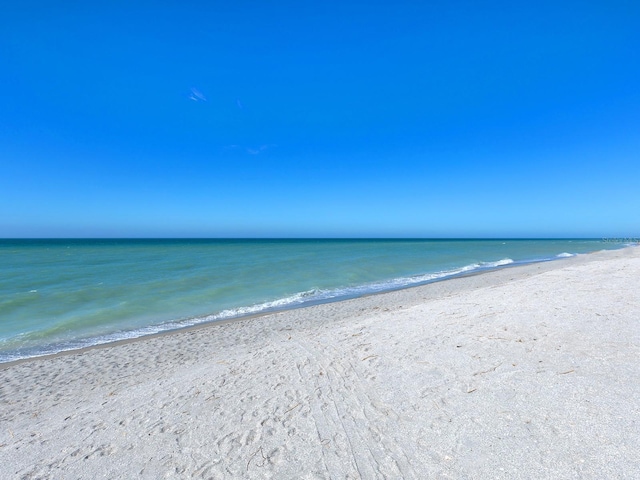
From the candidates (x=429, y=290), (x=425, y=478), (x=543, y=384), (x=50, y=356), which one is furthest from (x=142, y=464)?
(x=429, y=290)

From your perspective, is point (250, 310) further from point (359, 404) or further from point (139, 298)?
point (359, 404)

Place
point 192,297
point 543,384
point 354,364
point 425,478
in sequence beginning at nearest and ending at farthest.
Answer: point 425,478 → point 543,384 → point 354,364 → point 192,297

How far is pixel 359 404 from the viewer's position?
448cm

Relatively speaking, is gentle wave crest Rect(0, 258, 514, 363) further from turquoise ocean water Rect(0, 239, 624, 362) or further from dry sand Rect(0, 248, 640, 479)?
dry sand Rect(0, 248, 640, 479)

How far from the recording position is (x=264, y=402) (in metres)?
4.77

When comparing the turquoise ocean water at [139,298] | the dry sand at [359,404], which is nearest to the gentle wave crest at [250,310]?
the turquoise ocean water at [139,298]

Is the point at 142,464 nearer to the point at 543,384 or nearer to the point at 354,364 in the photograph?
the point at 354,364

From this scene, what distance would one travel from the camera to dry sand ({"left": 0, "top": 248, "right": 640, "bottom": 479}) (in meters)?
3.35

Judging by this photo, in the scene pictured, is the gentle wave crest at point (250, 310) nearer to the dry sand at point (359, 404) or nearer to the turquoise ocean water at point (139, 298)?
the turquoise ocean water at point (139, 298)

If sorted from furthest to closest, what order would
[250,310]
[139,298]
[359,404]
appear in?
[139,298] → [250,310] → [359,404]

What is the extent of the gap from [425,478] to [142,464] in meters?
3.03

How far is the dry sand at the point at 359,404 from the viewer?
3.35m

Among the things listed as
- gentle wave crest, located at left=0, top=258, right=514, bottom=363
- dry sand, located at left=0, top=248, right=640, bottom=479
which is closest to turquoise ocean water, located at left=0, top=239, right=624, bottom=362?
gentle wave crest, located at left=0, top=258, right=514, bottom=363

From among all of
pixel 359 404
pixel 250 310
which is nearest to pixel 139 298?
pixel 250 310
